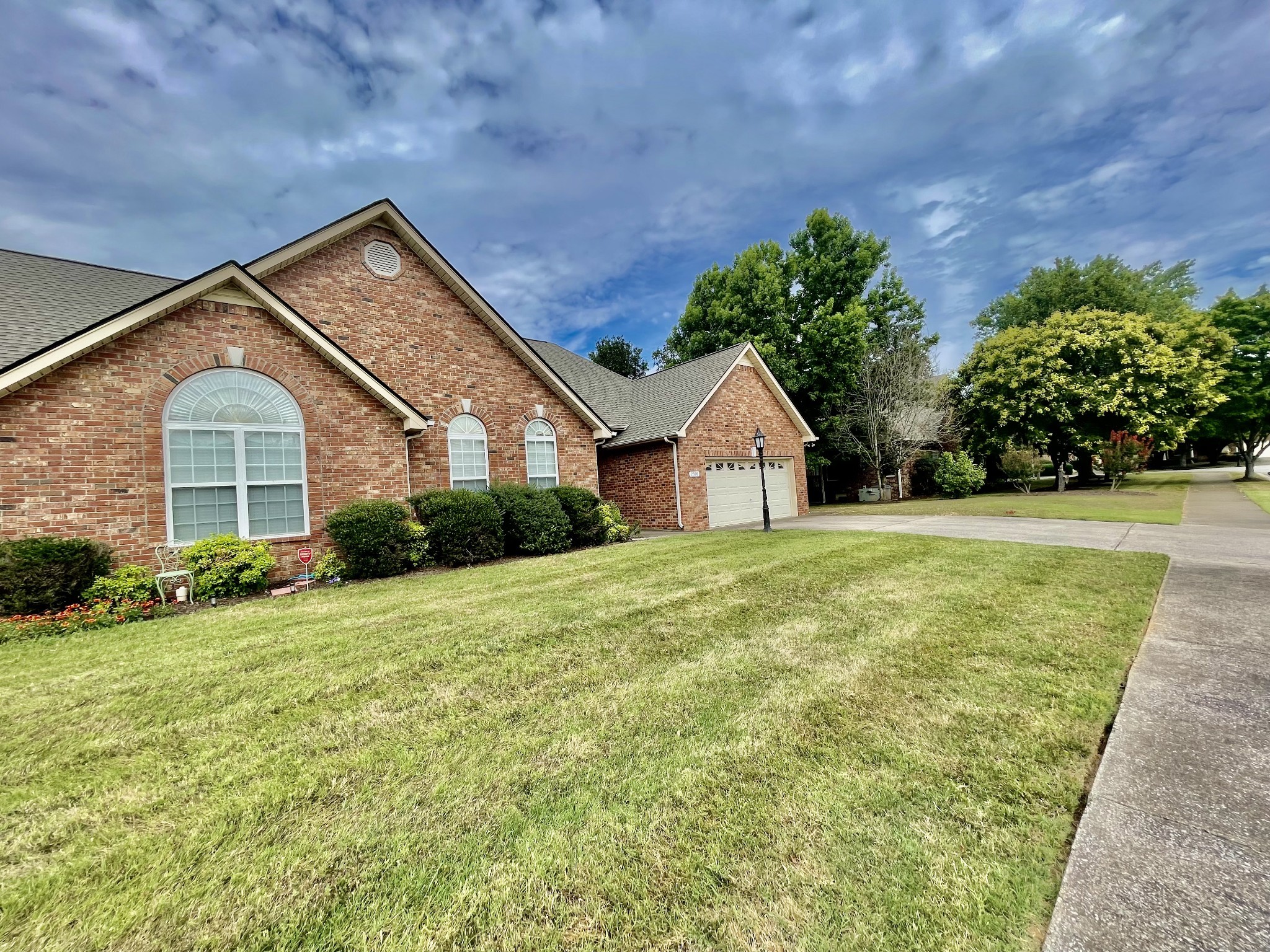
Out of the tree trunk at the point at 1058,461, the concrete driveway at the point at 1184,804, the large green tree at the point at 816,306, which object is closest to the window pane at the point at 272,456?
the concrete driveway at the point at 1184,804

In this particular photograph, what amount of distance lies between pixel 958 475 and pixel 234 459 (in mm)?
28672

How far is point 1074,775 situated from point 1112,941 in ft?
3.78

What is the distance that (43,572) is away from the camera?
6301 mm

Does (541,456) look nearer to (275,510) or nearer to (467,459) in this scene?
(467,459)

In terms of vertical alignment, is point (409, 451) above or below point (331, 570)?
above

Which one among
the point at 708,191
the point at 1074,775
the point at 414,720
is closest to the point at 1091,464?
the point at 708,191

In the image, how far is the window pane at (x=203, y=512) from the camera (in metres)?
8.03

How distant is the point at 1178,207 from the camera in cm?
2594

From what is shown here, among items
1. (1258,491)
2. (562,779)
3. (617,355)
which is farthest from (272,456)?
(1258,491)

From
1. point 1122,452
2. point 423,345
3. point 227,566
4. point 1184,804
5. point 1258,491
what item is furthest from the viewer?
point 1122,452

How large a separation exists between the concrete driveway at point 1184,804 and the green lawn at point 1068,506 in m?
11.0

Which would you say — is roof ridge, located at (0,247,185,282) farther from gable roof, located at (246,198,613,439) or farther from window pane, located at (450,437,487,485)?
window pane, located at (450,437,487,485)

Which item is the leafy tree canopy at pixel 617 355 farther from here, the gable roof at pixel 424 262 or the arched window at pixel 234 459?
the arched window at pixel 234 459

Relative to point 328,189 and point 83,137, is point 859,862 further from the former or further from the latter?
point 328,189
